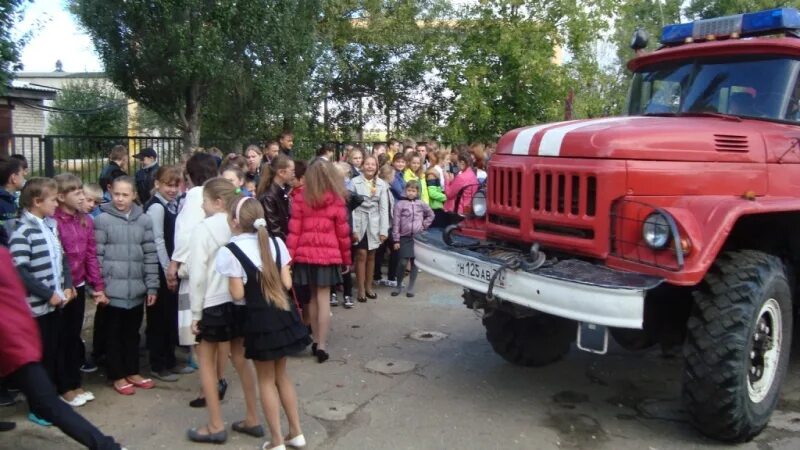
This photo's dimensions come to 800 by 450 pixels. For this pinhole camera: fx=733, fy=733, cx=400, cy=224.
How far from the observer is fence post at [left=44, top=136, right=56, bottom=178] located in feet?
29.5

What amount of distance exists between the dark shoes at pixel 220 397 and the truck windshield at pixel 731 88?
3.89 m

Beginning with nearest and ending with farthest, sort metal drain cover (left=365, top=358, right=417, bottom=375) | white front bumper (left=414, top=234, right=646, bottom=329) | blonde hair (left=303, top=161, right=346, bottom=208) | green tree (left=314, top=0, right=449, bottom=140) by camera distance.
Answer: white front bumper (left=414, top=234, right=646, bottom=329) < metal drain cover (left=365, top=358, right=417, bottom=375) < blonde hair (left=303, top=161, right=346, bottom=208) < green tree (left=314, top=0, right=449, bottom=140)

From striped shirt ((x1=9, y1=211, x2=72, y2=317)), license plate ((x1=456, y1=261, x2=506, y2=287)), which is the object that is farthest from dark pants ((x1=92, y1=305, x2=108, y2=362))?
license plate ((x1=456, y1=261, x2=506, y2=287))

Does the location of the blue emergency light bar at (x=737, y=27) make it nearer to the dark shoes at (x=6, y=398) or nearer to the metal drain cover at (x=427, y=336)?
the metal drain cover at (x=427, y=336)

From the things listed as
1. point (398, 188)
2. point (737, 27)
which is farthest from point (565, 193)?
point (398, 188)

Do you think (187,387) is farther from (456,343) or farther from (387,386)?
(456,343)

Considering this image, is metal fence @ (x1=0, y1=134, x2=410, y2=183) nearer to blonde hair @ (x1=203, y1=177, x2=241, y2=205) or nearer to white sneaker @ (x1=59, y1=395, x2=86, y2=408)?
white sneaker @ (x1=59, y1=395, x2=86, y2=408)

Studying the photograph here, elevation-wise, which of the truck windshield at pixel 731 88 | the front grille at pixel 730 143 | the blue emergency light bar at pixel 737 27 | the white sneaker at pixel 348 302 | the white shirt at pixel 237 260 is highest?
the blue emergency light bar at pixel 737 27

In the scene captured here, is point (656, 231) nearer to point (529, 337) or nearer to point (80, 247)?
point (529, 337)

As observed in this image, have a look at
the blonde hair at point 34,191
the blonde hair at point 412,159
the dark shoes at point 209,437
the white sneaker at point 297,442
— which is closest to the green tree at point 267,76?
the blonde hair at point 412,159

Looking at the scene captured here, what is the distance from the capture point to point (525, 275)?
174 inches

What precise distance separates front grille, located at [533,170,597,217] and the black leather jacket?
2545 mm

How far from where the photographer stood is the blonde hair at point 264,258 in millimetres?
4188

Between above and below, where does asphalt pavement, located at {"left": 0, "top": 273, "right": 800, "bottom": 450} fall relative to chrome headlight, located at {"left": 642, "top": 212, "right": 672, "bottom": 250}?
below
